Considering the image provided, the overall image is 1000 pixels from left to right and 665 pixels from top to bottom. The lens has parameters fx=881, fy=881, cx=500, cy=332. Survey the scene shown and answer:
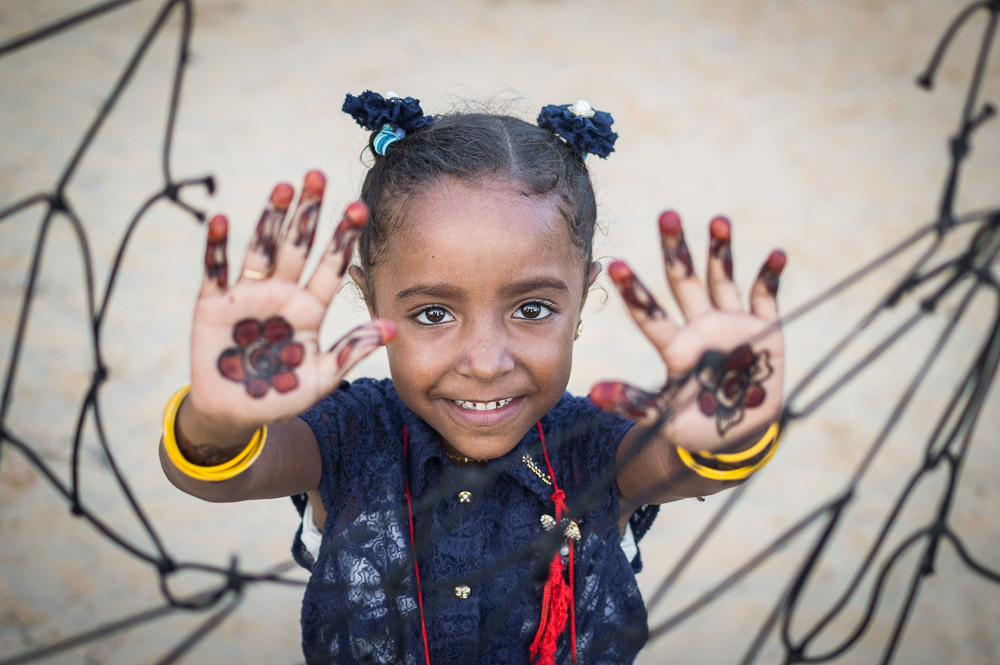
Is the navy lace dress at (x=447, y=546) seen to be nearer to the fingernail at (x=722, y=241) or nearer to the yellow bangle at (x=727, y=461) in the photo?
the yellow bangle at (x=727, y=461)

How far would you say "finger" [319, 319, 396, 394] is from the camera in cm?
71

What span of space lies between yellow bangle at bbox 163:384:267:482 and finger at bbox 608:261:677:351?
1.14 feet

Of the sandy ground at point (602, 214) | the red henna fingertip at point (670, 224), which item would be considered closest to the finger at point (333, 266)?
the red henna fingertip at point (670, 224)

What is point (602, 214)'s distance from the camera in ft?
5.39

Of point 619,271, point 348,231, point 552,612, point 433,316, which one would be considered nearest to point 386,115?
point 433,316

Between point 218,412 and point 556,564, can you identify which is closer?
point 218,412

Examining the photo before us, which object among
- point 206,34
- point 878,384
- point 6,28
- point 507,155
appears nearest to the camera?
point 507,155

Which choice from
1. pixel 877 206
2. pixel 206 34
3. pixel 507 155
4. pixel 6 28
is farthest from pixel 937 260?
pixel 6 28

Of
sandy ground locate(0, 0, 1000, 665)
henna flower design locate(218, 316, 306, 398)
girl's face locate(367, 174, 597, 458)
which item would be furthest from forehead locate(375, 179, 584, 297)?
sandy ground locate(0, 0, 1000, 665)

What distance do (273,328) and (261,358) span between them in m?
0.03

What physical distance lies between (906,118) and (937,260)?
503mm

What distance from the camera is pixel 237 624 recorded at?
1807 millimetres

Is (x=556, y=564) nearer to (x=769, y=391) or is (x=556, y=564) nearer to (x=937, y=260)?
(x=769, y=391)

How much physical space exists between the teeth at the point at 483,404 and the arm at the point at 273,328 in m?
0.24
